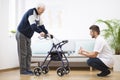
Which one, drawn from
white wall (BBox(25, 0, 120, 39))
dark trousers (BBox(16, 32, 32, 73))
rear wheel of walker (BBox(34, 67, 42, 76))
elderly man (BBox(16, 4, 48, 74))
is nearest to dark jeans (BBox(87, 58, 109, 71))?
rear wheel of walker (BBox(34, 67, 42, 76))

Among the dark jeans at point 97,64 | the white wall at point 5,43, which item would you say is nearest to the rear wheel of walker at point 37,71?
the dark jeans at point 97,64

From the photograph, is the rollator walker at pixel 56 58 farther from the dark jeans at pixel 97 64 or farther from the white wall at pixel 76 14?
the white wall at pixel 76 14

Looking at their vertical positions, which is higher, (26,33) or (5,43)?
(26,33)

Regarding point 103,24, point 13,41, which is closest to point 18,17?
point 13,41

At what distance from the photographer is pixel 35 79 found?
13.7 ft

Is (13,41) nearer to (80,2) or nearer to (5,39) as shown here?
(5,39)

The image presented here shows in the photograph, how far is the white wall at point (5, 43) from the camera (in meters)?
5.91

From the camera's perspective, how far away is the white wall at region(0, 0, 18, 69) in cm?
591

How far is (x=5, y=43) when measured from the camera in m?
6.12

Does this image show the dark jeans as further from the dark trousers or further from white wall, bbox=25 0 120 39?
white wall, bbox=25 0 120 39

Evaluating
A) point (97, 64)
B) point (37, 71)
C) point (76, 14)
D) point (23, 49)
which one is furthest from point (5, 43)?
point (97, 64)

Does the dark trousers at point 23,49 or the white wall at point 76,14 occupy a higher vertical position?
the white wall at point 76,14

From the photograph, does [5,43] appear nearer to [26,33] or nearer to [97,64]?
[26,33]

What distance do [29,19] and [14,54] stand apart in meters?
2.15
